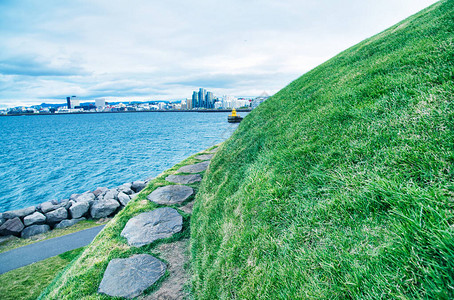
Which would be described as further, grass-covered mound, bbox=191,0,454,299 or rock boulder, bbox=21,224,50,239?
rock boulder, bbox=21,224,50,239

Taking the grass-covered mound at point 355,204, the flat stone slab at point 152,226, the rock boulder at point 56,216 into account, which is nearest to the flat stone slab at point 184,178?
the flat stone slab at point 152,226

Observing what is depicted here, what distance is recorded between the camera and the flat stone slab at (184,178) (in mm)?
6816

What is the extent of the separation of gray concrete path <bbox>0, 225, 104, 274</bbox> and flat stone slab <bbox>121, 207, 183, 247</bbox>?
519 cm

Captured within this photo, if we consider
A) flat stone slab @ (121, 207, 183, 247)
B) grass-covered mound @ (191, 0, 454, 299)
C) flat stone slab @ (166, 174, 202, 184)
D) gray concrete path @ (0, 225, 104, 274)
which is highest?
grass-covered mound @ (191, 0, 454, 299)

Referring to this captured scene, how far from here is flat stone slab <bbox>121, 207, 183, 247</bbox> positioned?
166 inches

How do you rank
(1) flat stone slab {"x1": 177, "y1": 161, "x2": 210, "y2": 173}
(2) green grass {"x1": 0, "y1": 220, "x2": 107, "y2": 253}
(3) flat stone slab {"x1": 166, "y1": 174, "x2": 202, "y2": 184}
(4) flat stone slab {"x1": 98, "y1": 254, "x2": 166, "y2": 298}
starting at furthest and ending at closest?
(2) green grass {"x1": 0, "y1": 220, "x2": 107, "y2": 253} < (1) flat stone slab {"x1": 177, "y1": 161, "x2": 210, "y2": 173} < (3) flat stone slab {"x1": 166, "y1": 174, "x2": 202, "y2": 184} < (4) flat stone slab {"x1": 98, "y1": 254, "x2": 166, "y2": 298}

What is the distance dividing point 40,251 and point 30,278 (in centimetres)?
203

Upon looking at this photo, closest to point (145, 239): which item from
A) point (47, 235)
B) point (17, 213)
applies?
point (47, 235)

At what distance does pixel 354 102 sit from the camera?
327cm

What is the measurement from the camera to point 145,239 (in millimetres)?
4164

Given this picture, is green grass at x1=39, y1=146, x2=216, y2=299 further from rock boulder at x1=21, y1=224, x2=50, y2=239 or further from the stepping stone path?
rock boulder at x1=21, y1=224, x2=50, y2=239

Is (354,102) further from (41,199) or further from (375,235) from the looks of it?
(41,199)

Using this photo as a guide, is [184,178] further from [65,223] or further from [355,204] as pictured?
[65,223]

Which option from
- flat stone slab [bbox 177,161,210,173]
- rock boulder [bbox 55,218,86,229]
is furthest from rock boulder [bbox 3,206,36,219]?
flat stone slab [bbox 177,161,210,173]
